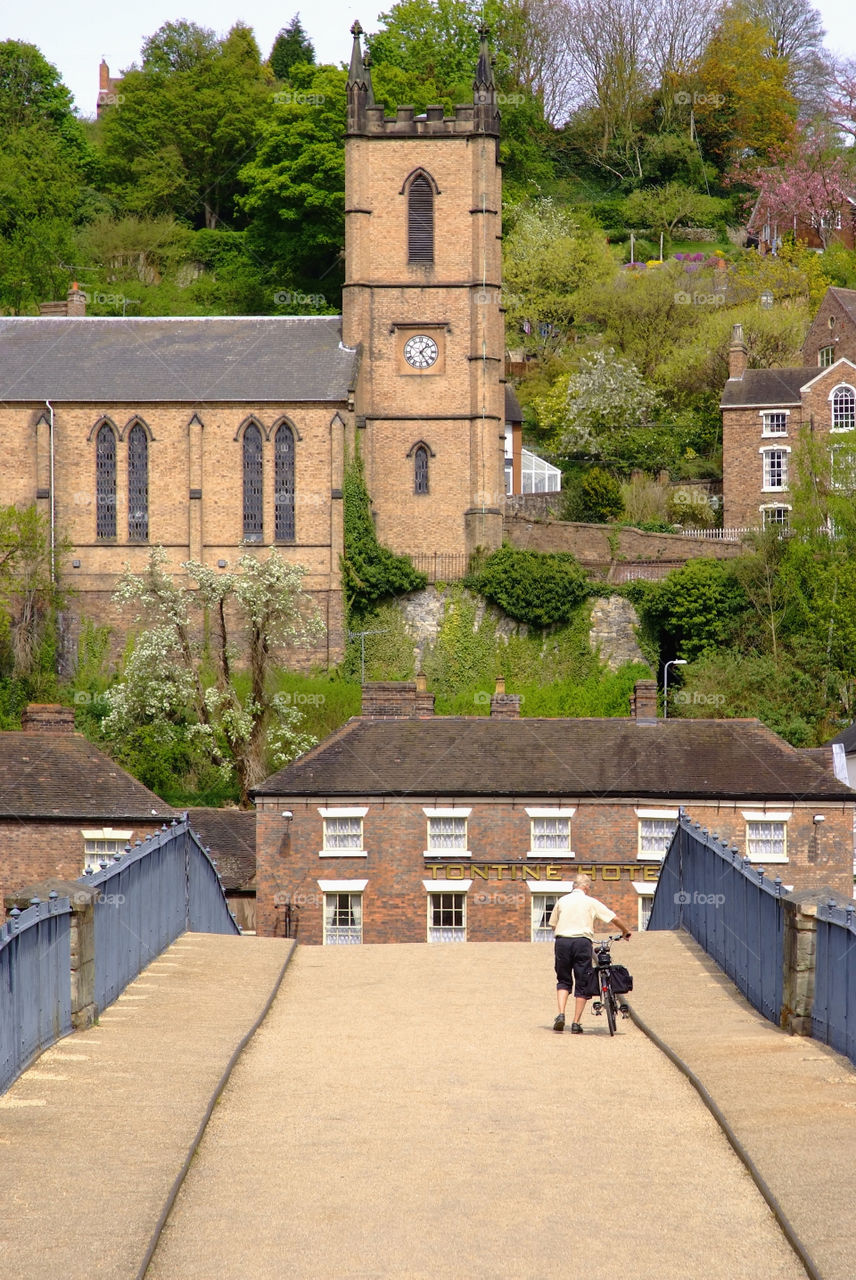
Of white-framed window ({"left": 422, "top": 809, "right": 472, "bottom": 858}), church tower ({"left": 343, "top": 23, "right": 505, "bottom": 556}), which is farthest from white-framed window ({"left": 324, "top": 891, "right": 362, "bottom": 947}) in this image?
church tower ({"left": 343, "top": 23, "right": 505, "bottom": 556})

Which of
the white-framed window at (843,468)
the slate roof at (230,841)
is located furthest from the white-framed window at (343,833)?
the white-framed window at (843,468)

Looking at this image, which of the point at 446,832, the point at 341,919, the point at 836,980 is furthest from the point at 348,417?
the point at 836,980

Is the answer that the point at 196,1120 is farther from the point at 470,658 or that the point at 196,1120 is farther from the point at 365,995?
the point at 470,658

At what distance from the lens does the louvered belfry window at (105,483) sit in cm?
5809

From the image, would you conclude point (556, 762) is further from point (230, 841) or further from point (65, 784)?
point (65, 784)

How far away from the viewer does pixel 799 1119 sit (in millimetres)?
12438

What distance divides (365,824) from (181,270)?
5510 cm

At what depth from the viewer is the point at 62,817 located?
124 feet

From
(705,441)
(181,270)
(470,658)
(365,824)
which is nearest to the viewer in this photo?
(365,824)

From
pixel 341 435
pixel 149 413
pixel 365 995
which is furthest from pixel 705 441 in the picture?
pixel 365 995

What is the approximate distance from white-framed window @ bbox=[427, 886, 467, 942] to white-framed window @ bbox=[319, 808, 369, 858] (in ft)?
5.41

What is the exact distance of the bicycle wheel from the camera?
15922mm

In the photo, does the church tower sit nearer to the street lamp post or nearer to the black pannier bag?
the street lamp post

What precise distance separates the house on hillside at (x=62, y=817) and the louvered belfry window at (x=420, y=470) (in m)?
20.5
